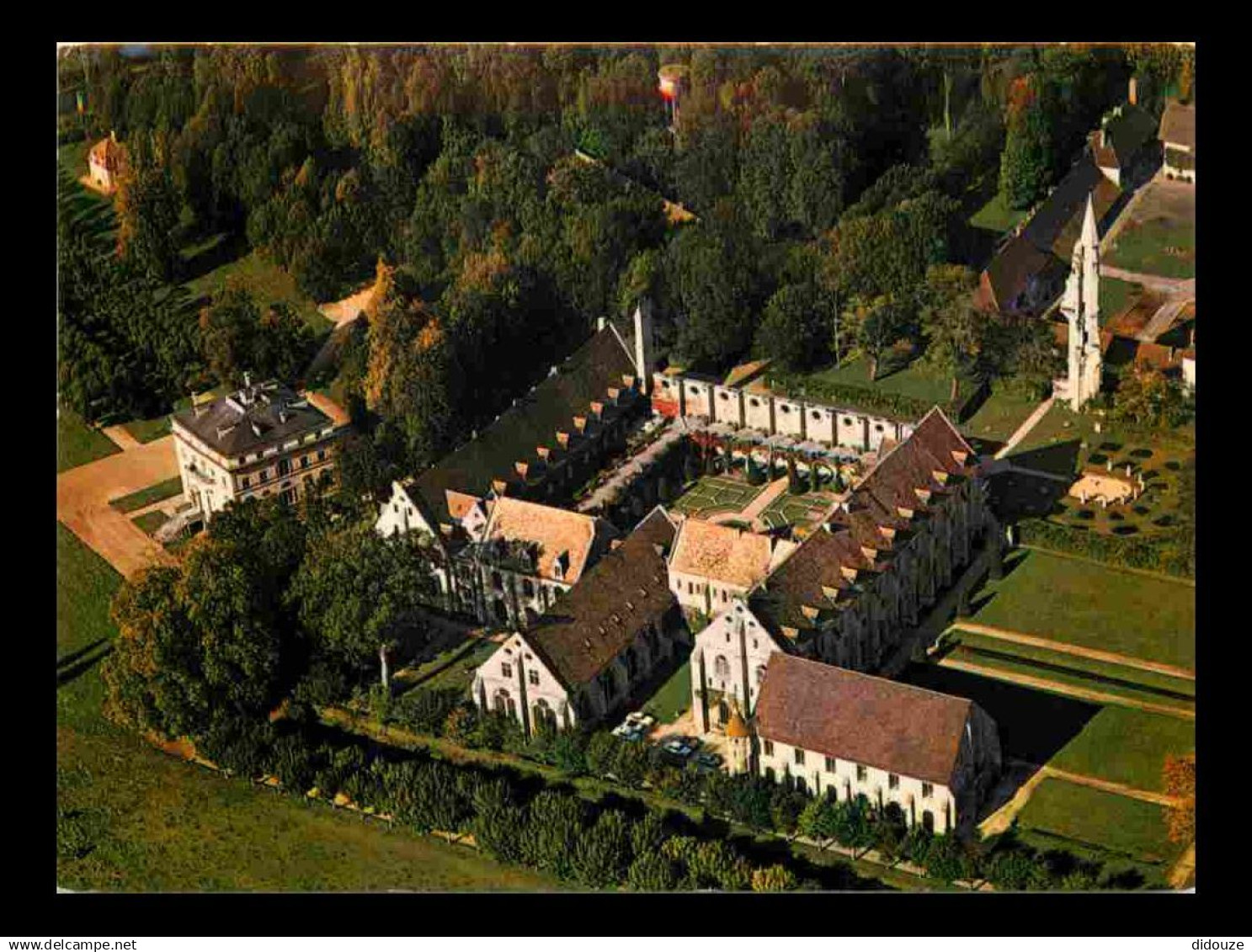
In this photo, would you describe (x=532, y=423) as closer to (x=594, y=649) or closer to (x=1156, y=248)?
(x=594, y=649)

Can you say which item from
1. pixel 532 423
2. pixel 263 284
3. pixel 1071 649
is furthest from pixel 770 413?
pixel 263 284

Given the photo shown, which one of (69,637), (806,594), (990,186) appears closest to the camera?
(806,594)

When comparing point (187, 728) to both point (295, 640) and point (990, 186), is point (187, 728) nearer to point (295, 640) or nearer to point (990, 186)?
point (295, 640)

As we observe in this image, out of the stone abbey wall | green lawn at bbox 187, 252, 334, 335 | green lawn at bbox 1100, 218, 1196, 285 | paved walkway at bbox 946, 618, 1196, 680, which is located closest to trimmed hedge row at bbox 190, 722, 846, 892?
paved walkway at bbox 946, 618, 1196, 680

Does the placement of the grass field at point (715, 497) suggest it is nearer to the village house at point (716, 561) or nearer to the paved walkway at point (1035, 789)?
the village house at point (716, 561)

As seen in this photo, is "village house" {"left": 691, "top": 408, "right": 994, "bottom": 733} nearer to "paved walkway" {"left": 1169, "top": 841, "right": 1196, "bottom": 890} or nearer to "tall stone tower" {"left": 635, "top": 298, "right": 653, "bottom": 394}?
"tall stone tower" {"left": 635, "top": 298, "right": 653, "bottom": 394}

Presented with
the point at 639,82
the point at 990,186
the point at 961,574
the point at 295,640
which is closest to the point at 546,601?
the point at 295,640
